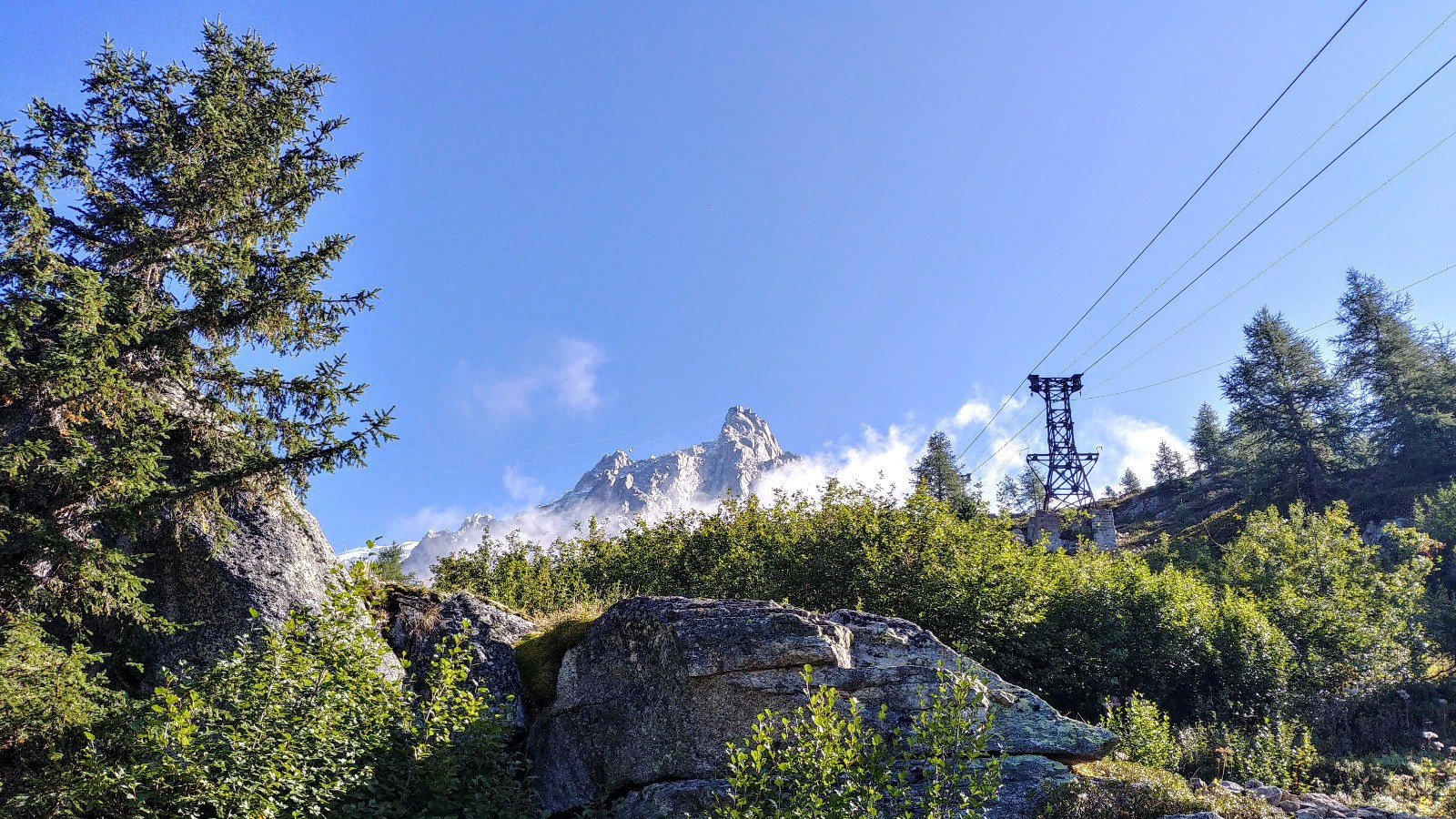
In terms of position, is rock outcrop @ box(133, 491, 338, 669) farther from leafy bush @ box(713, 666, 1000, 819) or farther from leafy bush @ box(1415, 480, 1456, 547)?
leafy bush @ box(1415, 480, 1456, 547)

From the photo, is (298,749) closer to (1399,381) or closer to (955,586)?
(955,586)

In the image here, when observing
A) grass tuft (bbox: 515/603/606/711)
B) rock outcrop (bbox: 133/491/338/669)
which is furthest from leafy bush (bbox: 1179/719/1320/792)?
rock outcrop (bbox: 133/491/338/669)

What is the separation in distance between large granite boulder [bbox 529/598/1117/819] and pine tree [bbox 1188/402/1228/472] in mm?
70996

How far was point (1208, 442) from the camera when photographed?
66688 millimetres

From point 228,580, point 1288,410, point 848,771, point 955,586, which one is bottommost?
point 848,771

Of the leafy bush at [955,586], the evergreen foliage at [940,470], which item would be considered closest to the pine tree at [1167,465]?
the evergreen foliage at [940,470]

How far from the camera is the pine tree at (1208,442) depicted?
215ft

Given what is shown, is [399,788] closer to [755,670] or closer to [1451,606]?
[755,670]

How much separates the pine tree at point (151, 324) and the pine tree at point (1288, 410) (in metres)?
56.9

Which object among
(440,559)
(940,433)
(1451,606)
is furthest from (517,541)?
(940,433)

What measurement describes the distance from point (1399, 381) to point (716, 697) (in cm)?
5849

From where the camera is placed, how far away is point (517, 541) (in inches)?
776

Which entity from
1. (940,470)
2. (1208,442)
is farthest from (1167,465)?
(940,470)

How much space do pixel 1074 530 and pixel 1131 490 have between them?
3911 centimetres
